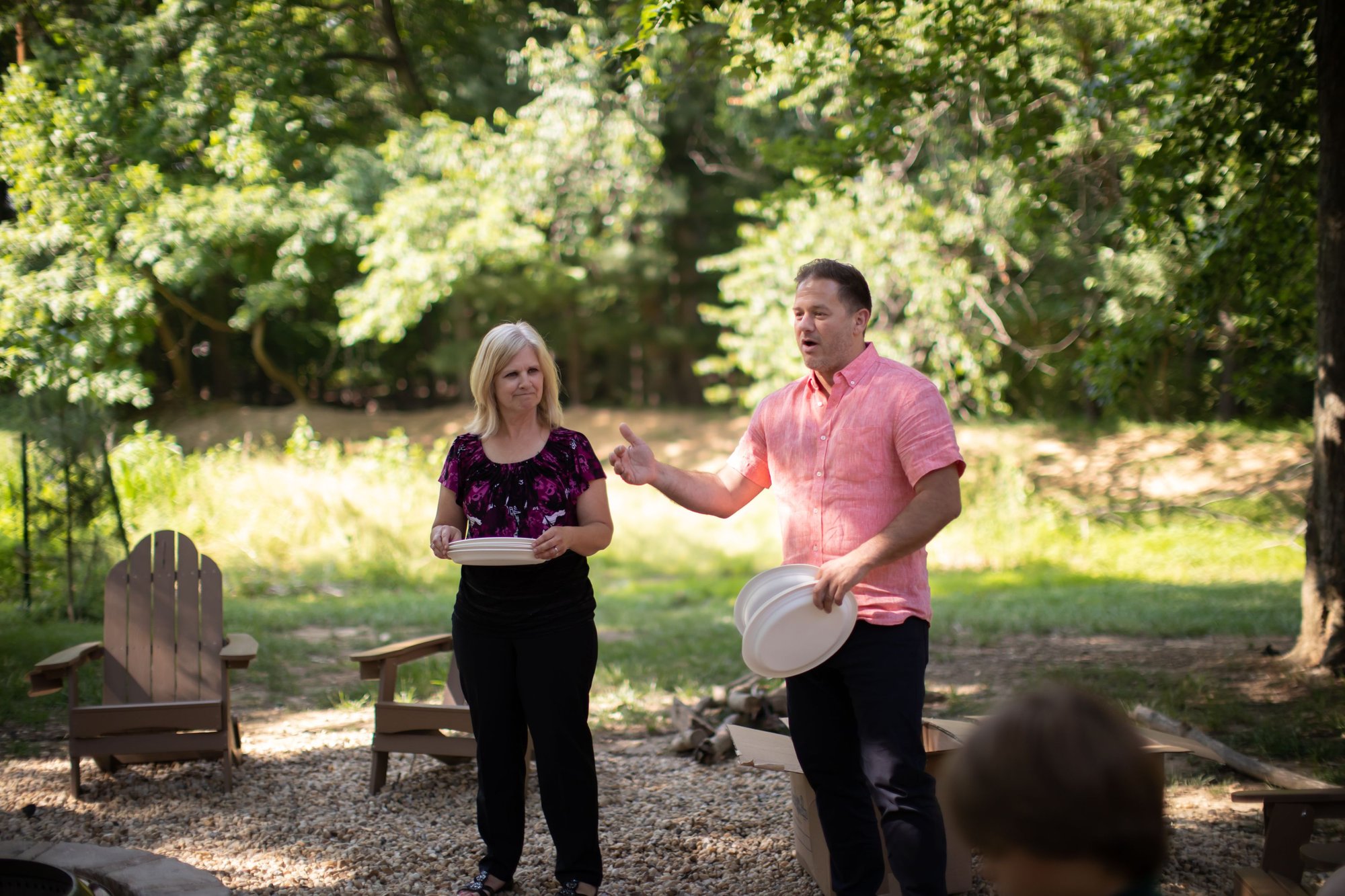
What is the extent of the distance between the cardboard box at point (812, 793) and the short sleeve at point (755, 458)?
782mm

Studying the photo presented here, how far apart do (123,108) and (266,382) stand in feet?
45.6

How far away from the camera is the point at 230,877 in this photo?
11.0 ft

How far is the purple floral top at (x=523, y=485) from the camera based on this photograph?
3.01m

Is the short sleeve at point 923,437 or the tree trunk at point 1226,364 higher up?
the tree trunk at point 1226,364

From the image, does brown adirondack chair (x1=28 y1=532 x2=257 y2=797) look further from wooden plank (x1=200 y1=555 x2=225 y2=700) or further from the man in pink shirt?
the man in pink shirt

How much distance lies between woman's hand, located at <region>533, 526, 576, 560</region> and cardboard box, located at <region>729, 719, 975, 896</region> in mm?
860

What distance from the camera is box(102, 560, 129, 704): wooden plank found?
177 inches

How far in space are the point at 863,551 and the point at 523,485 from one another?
3.43ft

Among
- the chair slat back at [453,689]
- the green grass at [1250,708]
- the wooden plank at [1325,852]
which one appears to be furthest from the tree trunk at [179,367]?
the wooden plank at [1325,852]

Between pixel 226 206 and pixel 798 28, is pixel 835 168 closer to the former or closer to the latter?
pixel 798 28

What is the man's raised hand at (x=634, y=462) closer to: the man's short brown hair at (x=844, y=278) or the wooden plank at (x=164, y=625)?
the man's short brown hair at (x=844, y=278)

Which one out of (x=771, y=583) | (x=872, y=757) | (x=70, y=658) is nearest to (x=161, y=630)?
(x=70, y=658)

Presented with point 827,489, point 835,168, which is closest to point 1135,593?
point 835,168

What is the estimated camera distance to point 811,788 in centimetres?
306
